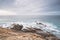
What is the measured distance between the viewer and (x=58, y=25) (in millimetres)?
3359

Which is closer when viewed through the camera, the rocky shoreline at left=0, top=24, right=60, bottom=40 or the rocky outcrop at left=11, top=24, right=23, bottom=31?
the rocky shoreline at left=0, top=24, right=60, bottom=40

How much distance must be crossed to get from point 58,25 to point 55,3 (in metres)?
0.65

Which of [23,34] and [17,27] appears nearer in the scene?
[23,34]

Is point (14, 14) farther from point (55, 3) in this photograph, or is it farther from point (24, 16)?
point (55, 3)

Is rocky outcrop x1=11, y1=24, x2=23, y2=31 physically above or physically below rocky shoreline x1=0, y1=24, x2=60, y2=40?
above

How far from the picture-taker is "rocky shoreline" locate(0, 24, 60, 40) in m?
2.45

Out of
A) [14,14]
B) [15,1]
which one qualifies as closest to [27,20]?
[14,14]

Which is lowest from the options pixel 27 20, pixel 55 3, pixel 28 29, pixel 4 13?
pixel 28 29

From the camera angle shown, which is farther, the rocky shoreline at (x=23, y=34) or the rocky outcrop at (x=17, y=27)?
the rocky outcrop at (x=17, y=27)

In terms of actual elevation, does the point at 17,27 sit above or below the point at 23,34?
above

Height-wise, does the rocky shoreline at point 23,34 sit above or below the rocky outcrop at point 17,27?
below

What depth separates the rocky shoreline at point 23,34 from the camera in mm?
2451

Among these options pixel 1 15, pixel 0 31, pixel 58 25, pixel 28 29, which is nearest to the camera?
pixel 0 31

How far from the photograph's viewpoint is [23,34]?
2691mm
